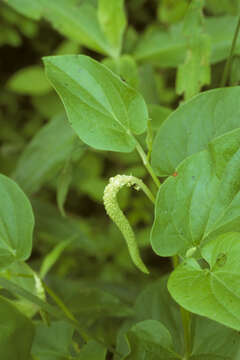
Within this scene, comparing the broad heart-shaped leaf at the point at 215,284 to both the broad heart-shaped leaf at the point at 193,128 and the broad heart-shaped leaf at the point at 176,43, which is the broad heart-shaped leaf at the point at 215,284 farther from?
the broad heart-shaped leaf at the point at 176,43

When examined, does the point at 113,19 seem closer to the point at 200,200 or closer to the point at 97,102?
the point at 97,102

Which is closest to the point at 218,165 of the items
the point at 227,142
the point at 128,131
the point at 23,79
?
the point at 227,142

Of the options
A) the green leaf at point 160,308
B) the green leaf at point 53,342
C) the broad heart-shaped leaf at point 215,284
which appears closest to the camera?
the broad heart-shaped leaf at point 215,284

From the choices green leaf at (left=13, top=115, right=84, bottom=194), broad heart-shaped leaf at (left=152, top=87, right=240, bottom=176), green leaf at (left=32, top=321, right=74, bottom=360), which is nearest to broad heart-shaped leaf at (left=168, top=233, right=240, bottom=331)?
broad heart-shaped leaf at (left=152, top=87, right=240, bottom=176)

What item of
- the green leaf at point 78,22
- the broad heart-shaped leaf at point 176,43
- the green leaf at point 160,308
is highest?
the green leaf at point 78,22

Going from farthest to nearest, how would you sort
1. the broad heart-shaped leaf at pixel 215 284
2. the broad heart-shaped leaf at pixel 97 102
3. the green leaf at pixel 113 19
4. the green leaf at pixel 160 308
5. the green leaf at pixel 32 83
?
the green leaf at pixel 32 83
the green leaf at pixel 113 19
the green leaf at pixel 160 308
the broad heart-shaped leaf at pixel 97 102
the broad heart-shaped leaf at pixel 215 284

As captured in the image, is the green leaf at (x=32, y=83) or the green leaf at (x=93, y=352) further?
the green leaf at (x=32, y=83)

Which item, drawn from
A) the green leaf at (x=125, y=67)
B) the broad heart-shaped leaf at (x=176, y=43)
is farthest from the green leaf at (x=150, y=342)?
the broad heart-shaped leaf at (x=176, y=43)
